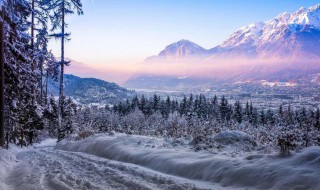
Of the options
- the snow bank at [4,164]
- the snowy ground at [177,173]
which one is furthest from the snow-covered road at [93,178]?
the snow bank at [4,164]

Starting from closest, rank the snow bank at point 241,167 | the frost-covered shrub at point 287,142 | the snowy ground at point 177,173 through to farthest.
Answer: the snow bank at point 241,167
the snowy ground at point 177,173
the frost-covered shrub at point 287,142

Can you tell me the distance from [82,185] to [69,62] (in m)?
21.0

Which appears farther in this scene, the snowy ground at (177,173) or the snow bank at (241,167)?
the snowy ground at (177,173)

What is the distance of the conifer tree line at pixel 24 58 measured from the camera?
58.8 feet

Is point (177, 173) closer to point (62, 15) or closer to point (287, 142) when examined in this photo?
point (287, 142)

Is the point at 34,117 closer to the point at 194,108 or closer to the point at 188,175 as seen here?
the point at 188,175

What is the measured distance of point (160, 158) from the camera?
1160 centimetres

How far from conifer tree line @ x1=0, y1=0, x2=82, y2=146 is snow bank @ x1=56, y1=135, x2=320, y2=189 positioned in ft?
29.4

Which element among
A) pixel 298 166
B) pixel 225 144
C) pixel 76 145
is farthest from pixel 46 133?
pixel 298 166

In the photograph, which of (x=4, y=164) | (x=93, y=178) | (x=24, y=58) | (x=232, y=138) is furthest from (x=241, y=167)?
(x=24, y=58)

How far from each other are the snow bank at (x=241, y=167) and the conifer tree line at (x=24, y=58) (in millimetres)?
8953

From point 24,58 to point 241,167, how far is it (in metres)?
15.3

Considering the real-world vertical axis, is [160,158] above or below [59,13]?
below

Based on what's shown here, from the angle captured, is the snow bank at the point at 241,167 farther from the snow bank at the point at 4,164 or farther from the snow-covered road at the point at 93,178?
the snow bank at the point at 4,164
